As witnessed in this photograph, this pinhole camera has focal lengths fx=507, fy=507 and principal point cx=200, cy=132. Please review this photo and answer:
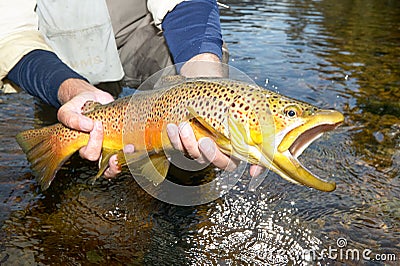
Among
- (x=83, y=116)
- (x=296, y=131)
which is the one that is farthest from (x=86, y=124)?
(x=296, y=131)

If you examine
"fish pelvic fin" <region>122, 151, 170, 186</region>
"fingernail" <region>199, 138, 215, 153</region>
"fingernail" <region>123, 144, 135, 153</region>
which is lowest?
"fish pelvic fin" <region>122, 151, 170, 186</region>

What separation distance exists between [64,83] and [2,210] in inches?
35.2

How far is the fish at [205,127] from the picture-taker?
1.94 m

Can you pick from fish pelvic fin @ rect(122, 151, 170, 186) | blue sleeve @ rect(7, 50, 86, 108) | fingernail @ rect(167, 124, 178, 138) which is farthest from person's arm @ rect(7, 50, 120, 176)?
fingernail @ rect(167, 124, 178, 138)

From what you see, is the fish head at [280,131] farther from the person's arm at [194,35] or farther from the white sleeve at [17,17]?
the white sleeve at [17,17]

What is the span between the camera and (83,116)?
95.8 inches

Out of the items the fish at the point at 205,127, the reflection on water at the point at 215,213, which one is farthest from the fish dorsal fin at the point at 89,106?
the reflection on water at the point at 215,213

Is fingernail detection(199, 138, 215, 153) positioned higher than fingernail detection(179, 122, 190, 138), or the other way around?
fingernail detection(179, 122, 190, 138)

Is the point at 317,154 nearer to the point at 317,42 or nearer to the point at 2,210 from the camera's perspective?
the point at 2,210

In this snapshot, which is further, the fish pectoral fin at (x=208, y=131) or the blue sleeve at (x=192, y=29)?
the blue sleeve at (x=192, y=29)

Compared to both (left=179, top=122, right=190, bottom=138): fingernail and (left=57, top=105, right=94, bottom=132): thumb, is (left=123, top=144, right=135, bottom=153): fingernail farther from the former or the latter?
(left=179, top=122, right=190, bottom=138): fingernail

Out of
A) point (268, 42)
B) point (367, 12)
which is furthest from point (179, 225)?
point (367, 12)

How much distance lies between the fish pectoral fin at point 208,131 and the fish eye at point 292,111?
26 cm

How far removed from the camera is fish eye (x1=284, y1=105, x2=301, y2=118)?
76.7 inches
